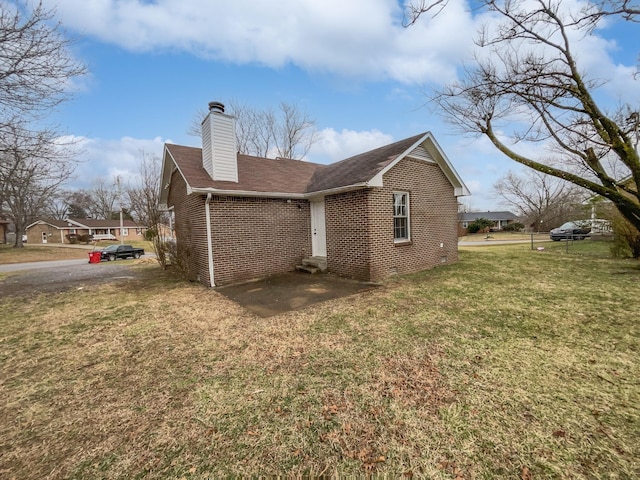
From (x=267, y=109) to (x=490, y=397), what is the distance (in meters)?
26.2

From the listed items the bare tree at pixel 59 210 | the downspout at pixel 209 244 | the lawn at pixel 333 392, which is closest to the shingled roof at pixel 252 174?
the downspout at pixel 209 244

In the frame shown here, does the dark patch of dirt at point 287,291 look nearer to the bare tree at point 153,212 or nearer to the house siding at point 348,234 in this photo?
the house siding at point 348,234

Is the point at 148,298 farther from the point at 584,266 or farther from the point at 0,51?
the point at 584,266

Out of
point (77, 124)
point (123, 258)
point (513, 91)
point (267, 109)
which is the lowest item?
point (123, 258)

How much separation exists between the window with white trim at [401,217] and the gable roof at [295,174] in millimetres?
1207

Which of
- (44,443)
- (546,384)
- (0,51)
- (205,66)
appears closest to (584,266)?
(546,384)

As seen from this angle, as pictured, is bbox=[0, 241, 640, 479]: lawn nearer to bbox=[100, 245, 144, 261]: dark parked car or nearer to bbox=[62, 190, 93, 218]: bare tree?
bbox=[100, 245, 144, 261]: dark parked car

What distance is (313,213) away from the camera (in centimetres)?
1016

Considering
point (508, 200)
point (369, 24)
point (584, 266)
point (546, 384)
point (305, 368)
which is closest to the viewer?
point (546, 384)

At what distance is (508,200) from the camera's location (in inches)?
1829

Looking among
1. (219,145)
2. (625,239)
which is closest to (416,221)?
(219,145)

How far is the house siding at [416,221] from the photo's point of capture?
8070 mm

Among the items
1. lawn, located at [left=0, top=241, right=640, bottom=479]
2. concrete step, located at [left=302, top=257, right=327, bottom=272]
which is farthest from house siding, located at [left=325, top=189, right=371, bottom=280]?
lawn, located at [left=0, top=241, right=640, bottom=479]

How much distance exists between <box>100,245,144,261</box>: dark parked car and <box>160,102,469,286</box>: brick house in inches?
639
